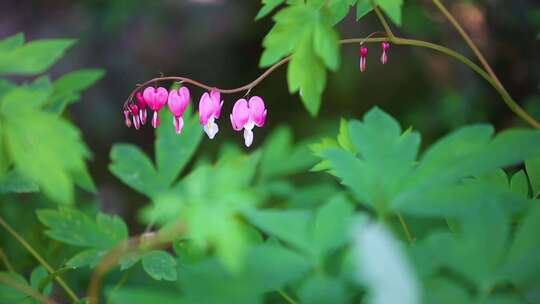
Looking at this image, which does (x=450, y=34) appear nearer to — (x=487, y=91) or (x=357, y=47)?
(x=487, y=91)

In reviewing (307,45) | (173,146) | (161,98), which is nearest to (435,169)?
(307,45)

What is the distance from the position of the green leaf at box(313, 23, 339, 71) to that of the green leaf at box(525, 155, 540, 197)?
0.44 metres

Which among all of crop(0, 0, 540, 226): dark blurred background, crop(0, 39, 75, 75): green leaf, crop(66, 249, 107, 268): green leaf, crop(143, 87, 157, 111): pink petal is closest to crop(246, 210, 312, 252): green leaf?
crop(0, 39, 75, 75): green leaf

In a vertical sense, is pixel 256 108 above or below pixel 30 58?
below

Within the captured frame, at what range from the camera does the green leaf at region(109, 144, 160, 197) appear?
1057 mm

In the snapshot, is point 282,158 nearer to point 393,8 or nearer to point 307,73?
point 307,73

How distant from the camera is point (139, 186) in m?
1.08

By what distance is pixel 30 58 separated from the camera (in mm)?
814

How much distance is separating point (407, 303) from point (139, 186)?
2.12 feet

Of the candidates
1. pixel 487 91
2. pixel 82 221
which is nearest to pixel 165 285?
pixel 82 221

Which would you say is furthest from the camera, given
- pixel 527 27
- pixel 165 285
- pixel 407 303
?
pixel 527 27

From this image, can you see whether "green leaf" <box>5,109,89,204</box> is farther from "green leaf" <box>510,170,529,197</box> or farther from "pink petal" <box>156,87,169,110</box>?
"green leaf" <box>510,170,529,197</box>

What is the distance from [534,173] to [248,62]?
337 centimetres

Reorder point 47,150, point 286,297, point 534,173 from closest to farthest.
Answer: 1. point 47,150
2. point 286,297
3. point 534,173
